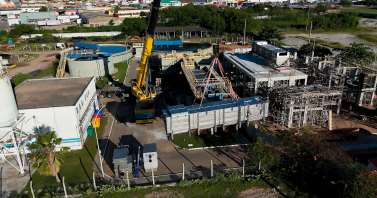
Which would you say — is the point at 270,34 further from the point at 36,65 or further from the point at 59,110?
the point at 59,110

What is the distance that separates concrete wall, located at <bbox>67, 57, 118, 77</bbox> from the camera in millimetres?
52906

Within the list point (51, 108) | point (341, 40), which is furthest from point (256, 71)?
point (341, 40)

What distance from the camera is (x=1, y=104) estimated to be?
22922 mm

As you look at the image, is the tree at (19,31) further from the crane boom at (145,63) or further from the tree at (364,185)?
the tree at (364,185)

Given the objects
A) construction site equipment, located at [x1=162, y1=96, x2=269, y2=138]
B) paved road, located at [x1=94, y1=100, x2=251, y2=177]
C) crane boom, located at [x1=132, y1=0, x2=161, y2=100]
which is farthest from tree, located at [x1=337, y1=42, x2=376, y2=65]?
crane boom, located at [x1=132, y1=0, x2=161, y2=100]

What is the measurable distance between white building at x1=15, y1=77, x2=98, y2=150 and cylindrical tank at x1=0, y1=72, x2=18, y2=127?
167cm

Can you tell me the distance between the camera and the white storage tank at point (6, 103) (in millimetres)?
22812

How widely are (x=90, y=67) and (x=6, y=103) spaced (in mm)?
30870

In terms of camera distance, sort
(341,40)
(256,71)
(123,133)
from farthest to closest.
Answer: (341,40), (256,71), (123,133)

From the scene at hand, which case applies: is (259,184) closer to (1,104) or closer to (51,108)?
(51,108)

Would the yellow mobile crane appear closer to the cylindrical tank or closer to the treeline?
the cylindrical tank

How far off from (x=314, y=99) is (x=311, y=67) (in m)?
11.3

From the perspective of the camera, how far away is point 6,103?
2323cm

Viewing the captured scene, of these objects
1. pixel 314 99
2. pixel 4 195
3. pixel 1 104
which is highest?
pixel 1 104
